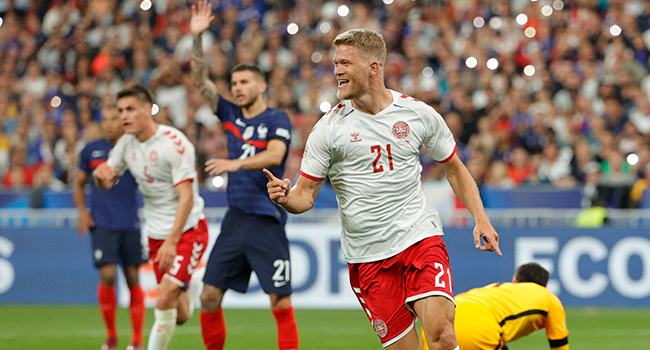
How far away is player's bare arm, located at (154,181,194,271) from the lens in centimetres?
654

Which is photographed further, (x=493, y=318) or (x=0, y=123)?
(x=0, y=123)

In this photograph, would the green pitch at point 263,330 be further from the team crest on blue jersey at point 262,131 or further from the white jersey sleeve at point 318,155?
the white jersey sleeve at point 318,155

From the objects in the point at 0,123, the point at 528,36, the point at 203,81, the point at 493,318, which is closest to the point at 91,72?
the point at 0,123

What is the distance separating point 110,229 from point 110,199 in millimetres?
329

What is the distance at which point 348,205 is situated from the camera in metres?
5.17

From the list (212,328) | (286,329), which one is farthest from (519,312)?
(212,328)

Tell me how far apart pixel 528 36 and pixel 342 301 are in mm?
7110

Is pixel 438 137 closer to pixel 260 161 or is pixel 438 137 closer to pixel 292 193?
pixel 292 193

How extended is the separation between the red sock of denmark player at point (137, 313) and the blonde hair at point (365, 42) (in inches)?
182

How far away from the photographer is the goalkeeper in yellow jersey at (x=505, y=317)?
5.85 meters

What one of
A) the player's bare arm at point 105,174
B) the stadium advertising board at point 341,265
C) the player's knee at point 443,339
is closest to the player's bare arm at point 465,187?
the player's knee at point 443,339

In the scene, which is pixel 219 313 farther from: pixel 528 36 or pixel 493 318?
pixel 528 36

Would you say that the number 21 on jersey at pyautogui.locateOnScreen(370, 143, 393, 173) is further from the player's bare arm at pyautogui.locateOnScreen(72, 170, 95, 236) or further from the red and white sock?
the player's bare arm at pyautogui.locateOnScreen(72, 170, 95, 236)

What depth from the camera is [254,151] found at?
6.84 m
